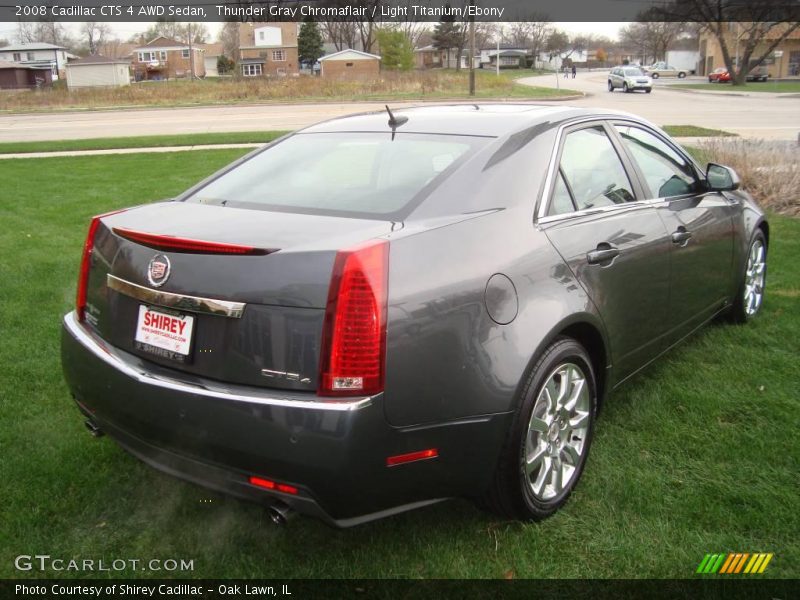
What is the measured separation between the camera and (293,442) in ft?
7.38

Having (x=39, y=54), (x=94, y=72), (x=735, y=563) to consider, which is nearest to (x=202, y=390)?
(x=735, y=563)

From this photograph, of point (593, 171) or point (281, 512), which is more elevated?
point (593, 171)

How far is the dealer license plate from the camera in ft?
8.09

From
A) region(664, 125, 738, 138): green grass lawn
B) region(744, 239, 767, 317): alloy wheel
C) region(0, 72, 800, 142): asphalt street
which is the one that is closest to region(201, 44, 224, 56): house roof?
region(0, 72, 800, 142): asphalt street

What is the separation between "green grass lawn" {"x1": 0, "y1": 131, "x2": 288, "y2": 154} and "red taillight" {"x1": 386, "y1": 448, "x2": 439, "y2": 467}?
14850mm

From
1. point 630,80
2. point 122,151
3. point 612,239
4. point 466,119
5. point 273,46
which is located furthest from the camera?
point 273,46

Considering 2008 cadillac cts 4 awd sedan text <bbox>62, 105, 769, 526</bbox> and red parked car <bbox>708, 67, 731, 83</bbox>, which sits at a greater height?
red parked car <bbox>708, 67, 731, 83</bbox>

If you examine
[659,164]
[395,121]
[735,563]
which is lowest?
[735,563]

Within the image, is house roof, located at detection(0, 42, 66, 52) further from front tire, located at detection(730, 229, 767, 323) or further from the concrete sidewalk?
front tire, located at detection(730, 229, 767, 323)

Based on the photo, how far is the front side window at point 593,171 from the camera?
330cm

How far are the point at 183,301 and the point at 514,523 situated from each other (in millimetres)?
1545

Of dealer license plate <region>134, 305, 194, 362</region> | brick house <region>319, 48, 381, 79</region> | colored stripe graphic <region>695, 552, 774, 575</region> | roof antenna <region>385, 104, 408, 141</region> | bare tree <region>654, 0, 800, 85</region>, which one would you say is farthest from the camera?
brick house <region>319, 48, 381, 79</region>

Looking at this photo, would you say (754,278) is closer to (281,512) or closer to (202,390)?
(281,512)

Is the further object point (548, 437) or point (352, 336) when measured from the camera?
point (548, 437)
